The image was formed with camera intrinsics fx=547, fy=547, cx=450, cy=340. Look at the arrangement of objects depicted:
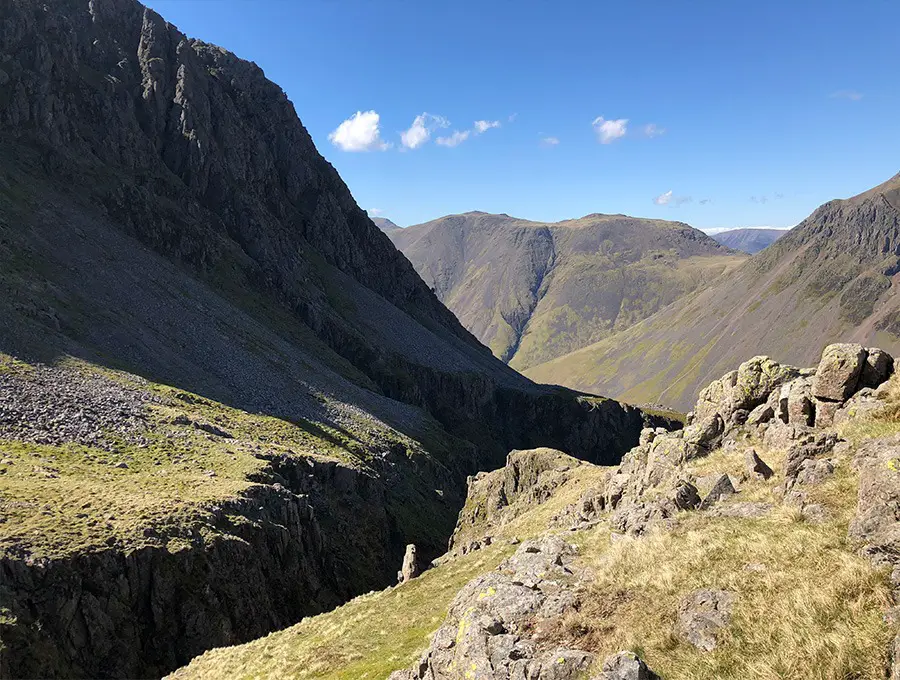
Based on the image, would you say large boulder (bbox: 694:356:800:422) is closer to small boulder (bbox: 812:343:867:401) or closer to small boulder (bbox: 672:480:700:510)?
small boulder (bbox: 812:343:867:401)

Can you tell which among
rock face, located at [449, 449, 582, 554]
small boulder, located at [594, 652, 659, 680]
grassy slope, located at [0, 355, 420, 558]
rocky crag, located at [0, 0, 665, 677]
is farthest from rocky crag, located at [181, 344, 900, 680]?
rock face, located at [449, 449, 582, 554]

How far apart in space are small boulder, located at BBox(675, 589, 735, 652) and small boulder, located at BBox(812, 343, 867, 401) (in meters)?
17.4

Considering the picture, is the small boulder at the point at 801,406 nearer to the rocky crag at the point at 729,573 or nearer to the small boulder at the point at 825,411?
the rocky crag at the point at 729,573

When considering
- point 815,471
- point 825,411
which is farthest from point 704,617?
point 825,411

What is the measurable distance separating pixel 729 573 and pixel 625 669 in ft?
16.4

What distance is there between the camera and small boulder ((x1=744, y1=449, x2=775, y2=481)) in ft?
78.1

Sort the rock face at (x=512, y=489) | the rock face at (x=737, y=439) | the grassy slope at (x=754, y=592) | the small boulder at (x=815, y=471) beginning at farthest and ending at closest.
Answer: the rock face at (x=512, y=489) → the rock face at (x=737, y=439) → the small boulder at (x=815, y=471) → the grassy slope at (x=754, y=592)

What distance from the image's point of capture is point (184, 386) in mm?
89250

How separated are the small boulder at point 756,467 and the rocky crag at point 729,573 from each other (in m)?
0.09

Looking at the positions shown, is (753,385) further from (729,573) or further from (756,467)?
(729,573)

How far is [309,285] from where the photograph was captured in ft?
548

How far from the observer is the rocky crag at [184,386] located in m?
44.6

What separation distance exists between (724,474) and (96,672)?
146ft

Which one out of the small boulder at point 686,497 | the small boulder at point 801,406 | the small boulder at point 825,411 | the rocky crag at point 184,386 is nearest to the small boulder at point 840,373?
the small boulder at point 825,411
